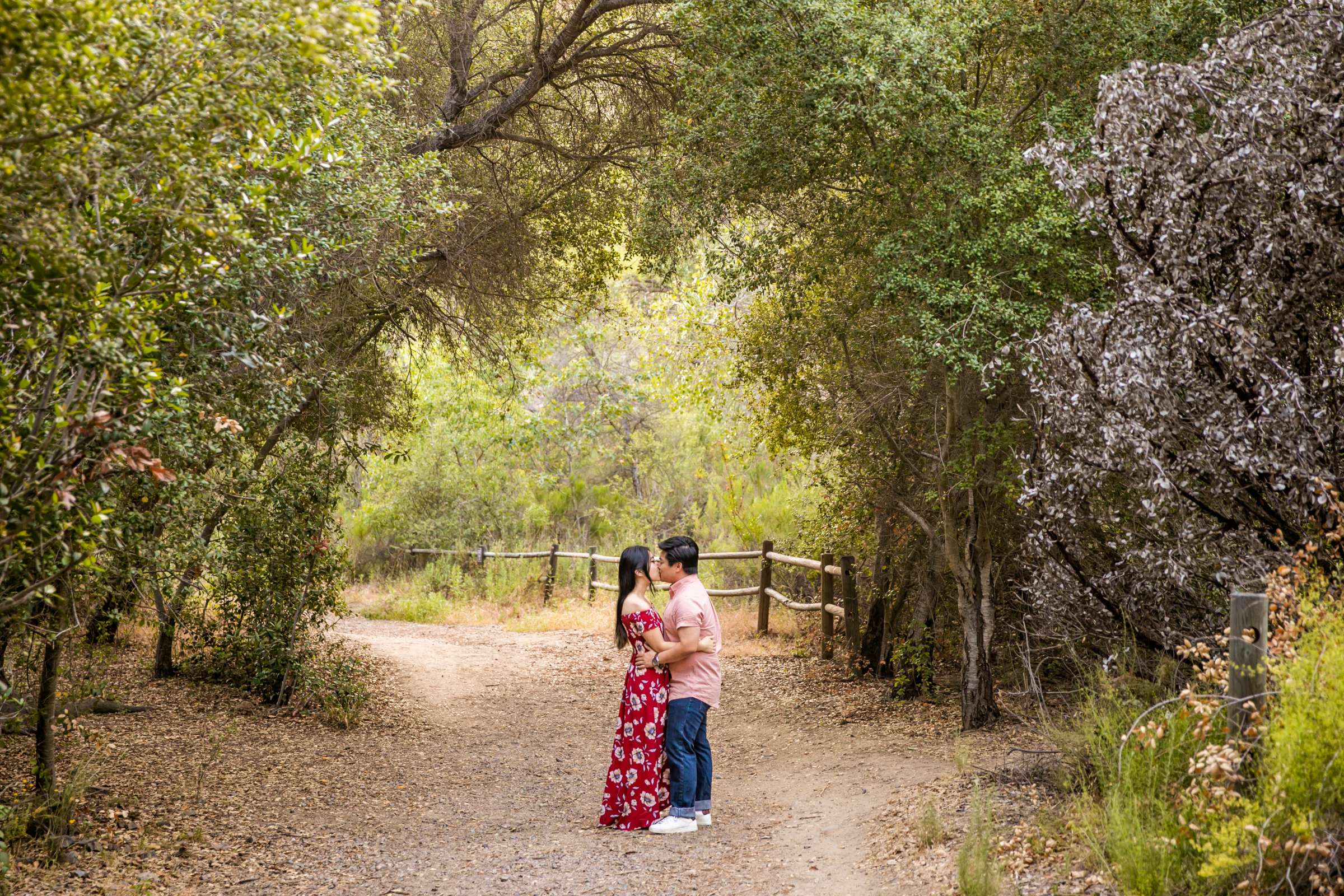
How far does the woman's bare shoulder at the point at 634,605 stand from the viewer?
6.16m

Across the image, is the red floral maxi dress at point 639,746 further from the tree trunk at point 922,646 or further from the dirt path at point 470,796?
the tree trunk at point 922,646

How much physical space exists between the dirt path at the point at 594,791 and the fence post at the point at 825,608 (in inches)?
9.4

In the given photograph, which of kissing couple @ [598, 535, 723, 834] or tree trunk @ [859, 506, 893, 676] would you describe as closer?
kissing couple @ [598, 535, 723, 834]

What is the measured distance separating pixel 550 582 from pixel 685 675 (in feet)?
38.4

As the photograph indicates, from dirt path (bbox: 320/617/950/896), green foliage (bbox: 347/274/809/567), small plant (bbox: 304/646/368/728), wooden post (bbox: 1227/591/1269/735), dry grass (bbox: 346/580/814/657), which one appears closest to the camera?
wooden post (bbox: 1227/591/1269/735)

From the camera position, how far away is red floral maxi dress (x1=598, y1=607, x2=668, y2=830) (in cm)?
620

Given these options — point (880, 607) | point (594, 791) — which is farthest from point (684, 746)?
point (880, 607)

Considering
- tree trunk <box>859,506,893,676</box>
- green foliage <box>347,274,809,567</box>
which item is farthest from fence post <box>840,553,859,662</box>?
green foliage <box>347,274,809,567</box>

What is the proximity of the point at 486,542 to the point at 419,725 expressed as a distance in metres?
10.8

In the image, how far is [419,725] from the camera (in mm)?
9195

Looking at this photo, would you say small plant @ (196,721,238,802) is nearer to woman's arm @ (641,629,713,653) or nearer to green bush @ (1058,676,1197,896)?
woman's arm @ (641,629,713,653)

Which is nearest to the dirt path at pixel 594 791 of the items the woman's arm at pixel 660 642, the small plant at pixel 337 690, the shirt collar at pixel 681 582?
the small plant at pixel 337 690

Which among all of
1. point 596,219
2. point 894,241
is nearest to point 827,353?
point 894,241

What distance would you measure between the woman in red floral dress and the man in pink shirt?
66 mm
